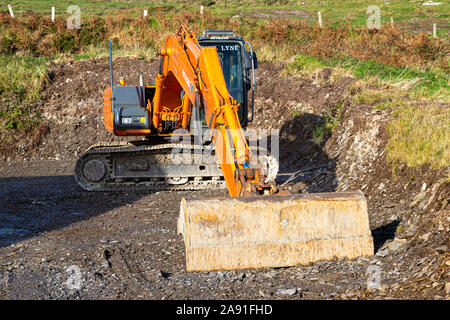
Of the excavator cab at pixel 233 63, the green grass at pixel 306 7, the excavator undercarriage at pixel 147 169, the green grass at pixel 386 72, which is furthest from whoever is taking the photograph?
the green grass at pixel 306 7

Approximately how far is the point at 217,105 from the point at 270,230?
1856mm

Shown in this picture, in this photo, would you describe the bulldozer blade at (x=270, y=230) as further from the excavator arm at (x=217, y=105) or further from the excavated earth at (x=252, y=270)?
the excavator arm at (x=217, y=105)

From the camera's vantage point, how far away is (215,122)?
708 cm

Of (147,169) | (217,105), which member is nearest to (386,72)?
(147,169)

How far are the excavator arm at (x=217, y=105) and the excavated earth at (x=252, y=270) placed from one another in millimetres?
1051

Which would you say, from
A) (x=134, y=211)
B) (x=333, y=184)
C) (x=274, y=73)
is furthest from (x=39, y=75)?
(x=333, y=184)

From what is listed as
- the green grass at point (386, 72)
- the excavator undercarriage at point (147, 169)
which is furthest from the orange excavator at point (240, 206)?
the green grass at point (386, 72)

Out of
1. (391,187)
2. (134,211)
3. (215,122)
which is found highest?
(215,122)

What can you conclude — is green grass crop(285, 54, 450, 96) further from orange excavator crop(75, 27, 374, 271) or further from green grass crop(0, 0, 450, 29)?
green grass crop(0, 0, 450, 29)

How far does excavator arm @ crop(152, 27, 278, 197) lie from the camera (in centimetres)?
639

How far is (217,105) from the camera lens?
7059 millimetres

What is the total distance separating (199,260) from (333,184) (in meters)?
4.79

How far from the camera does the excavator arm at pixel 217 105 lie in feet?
21.0

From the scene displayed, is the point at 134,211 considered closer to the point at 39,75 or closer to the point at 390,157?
the point at 390,157
